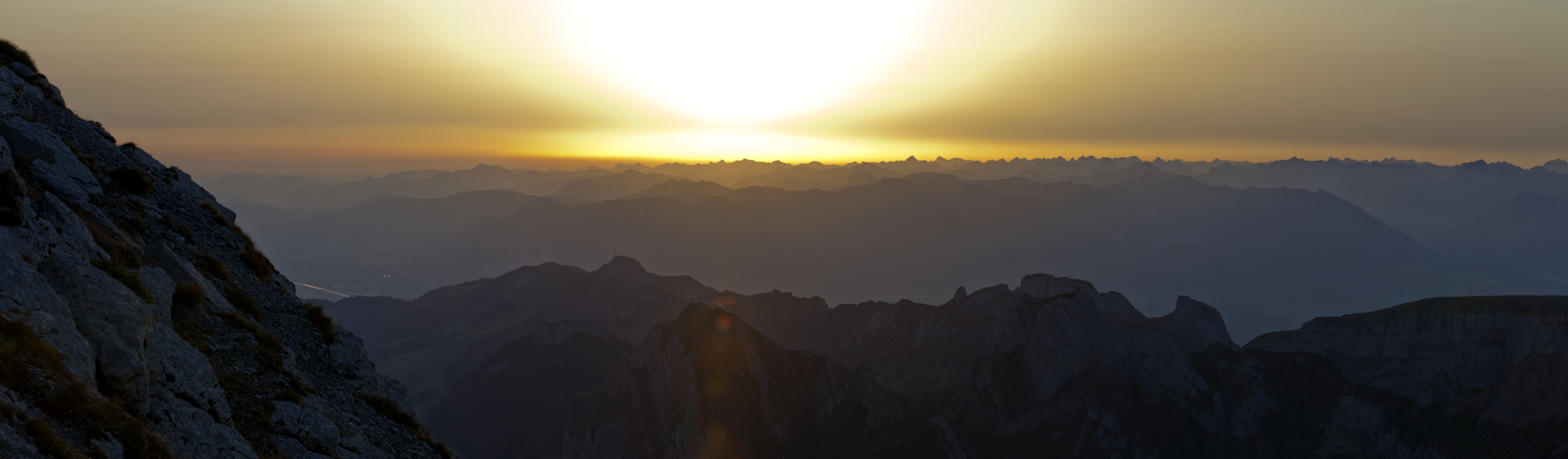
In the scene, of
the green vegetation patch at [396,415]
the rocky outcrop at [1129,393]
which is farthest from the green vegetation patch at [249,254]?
the rocky outcrop at [1129,393]

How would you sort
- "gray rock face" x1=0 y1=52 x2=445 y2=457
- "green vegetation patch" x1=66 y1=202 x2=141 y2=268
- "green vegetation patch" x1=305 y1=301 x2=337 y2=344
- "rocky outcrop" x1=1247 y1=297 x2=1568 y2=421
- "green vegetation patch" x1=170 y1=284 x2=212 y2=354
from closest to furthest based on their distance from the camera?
"gray rock face" x1=0 y1=52 x2=445 y2=457 < "green vegetation patch" x1=66 y1=202 x2=141 y2=268 < "green vegetation patch" x1=170 y1=284 x2=212 y2=354 < "green vegetation patch" x1=305 y1=301 x2=337 y2=344 < "rocky outcrop" x1=1247 y1=297 x2=1568 y2=421

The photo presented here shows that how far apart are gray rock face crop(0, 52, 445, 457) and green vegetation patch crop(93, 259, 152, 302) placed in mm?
49

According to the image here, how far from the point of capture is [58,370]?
16.8 m

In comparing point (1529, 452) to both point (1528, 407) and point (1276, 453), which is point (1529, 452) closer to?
point (1528, 407)

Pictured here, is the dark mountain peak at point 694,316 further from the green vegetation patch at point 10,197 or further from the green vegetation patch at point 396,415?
the green vegetation patch at point 10,197

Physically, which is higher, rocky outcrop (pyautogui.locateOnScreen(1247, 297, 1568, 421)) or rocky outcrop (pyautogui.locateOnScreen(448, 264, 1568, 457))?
rocky outcrop (pyautogui.locateOnScreen(1247, 297, 1568, 421))

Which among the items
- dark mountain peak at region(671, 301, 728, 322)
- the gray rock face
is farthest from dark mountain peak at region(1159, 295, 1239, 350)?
the gray rock face

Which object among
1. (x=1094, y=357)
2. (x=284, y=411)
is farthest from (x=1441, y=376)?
(x=284, y=411)

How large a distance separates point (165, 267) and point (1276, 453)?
156 meters

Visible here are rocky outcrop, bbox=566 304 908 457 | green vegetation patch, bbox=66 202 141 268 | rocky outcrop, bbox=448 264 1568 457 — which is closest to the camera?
green vegetation patch, bbox=66 202 141 268

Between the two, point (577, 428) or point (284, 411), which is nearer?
point (284, 411)

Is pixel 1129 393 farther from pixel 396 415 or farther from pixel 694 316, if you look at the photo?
pixel 396 415

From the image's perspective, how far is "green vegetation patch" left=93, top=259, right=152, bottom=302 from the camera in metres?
21.7

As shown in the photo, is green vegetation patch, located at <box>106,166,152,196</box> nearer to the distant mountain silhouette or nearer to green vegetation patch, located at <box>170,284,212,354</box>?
green vegetation patch, located at <box>170,284,212,354</box>
